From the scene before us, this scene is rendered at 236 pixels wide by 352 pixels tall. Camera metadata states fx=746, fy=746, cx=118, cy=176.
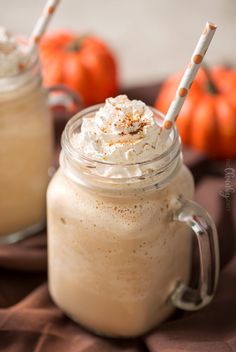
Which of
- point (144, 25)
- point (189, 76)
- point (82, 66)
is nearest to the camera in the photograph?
point (189, 76)

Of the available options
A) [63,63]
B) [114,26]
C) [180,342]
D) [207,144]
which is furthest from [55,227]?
[114,26]

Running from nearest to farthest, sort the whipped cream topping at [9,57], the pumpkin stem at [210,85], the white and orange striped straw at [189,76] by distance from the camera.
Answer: the white and orange striped straw at [189,76] < the whipped cream topping at [9,57] < the pumpkin stem at [210,85]

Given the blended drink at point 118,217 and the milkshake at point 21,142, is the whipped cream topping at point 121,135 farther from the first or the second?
the milkshake at point 21,142

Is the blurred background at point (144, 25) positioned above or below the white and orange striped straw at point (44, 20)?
below

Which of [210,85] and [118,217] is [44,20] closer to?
[118,217]

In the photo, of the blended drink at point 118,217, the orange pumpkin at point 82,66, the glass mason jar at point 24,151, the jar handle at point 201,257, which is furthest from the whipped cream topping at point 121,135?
the orange pumpkin at point 82,66

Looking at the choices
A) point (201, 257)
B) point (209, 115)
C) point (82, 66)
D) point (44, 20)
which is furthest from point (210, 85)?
point (201, 257)

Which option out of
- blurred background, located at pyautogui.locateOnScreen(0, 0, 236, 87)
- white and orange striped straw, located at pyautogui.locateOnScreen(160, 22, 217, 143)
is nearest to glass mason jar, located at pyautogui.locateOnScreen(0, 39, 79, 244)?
white and orange striped straw, located at pyautogui.locateOnScreen(160, 22, 217, 143)
